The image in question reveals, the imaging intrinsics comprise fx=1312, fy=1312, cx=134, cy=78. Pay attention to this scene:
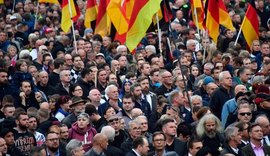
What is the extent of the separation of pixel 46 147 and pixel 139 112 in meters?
2.15

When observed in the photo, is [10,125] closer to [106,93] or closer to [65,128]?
[65,128]

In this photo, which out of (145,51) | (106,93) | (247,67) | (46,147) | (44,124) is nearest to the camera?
(46,147)

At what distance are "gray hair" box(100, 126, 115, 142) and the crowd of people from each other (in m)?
0.03

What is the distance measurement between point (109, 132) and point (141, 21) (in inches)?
142

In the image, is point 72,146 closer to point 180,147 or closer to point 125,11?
point 180,147

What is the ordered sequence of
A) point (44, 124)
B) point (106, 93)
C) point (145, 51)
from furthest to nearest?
1. point (145, 51)
2. point (106, 93)
3. point (44, 124)

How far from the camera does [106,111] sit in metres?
22.0

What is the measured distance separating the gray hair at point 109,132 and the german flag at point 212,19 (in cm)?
692

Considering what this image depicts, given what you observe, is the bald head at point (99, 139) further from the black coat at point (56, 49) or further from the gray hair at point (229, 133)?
the black coat at point (56, 49)

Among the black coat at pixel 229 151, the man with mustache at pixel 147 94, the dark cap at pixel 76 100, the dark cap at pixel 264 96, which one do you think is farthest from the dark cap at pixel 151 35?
the black coat at pixel 229 151

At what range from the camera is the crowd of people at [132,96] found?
20.2m

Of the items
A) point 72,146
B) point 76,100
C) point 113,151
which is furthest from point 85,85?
point 72,146

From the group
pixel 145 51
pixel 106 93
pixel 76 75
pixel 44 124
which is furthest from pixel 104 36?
pixel 44 124

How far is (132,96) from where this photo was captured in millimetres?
23047
